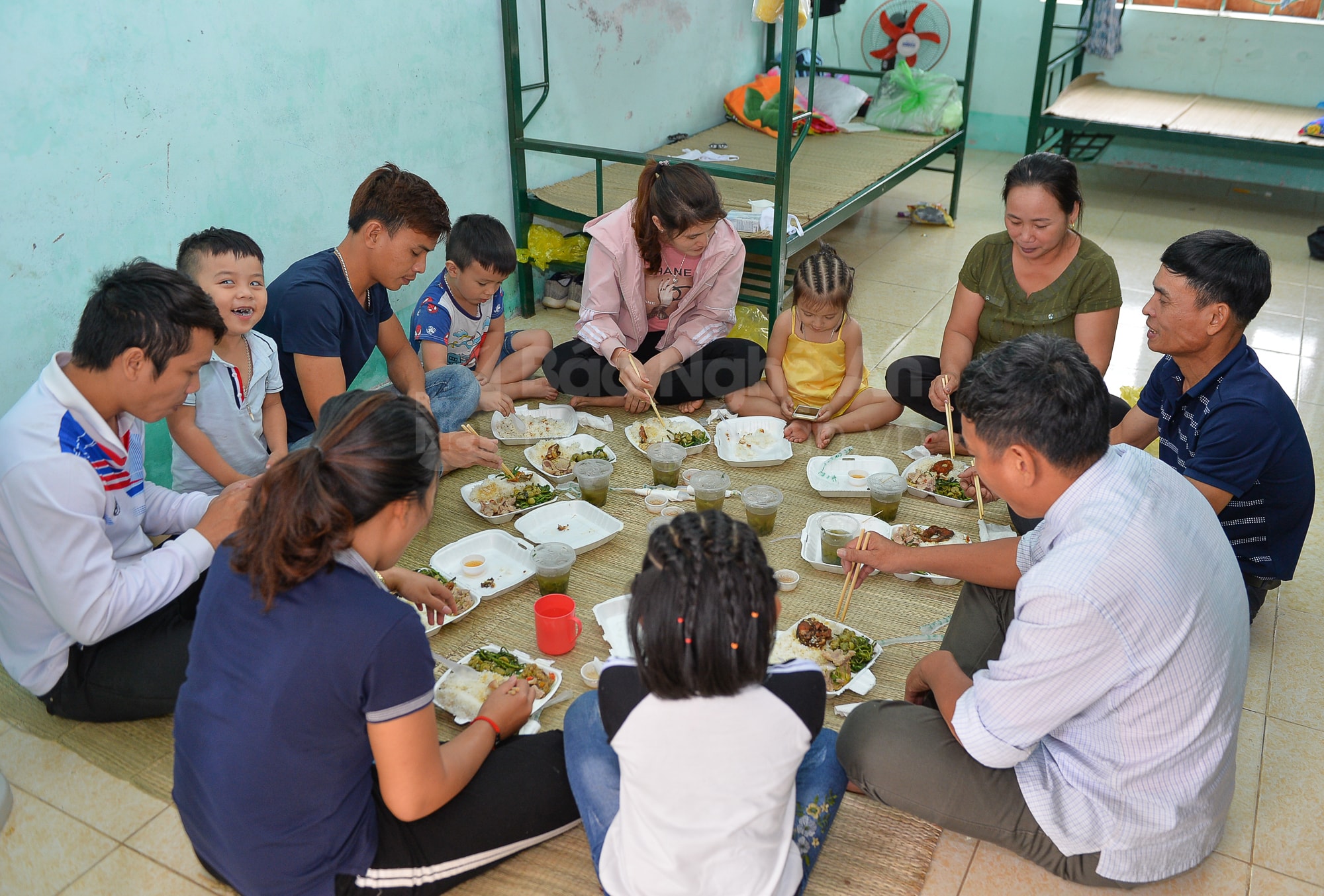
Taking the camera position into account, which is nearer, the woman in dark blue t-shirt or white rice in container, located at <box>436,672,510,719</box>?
the woman in dark blue t-shirt

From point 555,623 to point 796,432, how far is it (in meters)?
1.40

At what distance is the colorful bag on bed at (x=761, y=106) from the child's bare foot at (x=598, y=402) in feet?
9.67

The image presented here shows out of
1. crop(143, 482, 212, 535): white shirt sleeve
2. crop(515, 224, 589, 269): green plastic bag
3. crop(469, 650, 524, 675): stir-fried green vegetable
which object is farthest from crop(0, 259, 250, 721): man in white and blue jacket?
crop(515, 224, 589, 269): green plastic bag

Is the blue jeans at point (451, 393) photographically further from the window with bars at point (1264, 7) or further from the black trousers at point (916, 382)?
the window with bars at point (1264, 7)

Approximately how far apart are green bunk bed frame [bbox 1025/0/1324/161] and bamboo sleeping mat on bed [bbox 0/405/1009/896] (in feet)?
12.5

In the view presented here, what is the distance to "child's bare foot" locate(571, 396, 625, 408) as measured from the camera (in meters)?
3.76

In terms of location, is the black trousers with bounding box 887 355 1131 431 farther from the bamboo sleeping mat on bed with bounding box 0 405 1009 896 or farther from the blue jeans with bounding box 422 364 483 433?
the blue jeans with bounding box 422 364 483 433

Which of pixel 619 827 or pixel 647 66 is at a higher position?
pixel 647 66

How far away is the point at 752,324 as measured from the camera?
4398mm

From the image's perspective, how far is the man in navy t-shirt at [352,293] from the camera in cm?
290

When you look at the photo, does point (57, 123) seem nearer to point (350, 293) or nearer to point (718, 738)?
point (350, 293)

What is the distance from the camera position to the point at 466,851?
1755mm

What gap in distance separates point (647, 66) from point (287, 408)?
128 inches

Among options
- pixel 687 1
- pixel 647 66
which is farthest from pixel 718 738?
pixel 687 1
